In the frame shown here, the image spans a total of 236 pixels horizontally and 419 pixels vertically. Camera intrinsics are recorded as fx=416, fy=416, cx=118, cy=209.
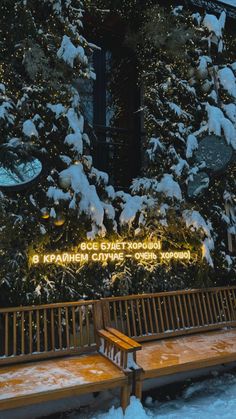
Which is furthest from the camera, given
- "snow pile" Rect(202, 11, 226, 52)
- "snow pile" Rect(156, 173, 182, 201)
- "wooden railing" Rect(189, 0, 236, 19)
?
"wooden railing" Rect(189, 0, 236, 19)

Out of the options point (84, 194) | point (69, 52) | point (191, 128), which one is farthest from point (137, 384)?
point (191, 128)

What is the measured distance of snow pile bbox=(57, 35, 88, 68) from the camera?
16.5 ft

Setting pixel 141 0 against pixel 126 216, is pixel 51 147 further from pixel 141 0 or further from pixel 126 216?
pixel 141 0

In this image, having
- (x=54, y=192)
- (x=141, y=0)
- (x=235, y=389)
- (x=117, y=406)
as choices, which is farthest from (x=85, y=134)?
(x=235, y=389)

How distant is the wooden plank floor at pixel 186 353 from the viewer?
4242 millimetres

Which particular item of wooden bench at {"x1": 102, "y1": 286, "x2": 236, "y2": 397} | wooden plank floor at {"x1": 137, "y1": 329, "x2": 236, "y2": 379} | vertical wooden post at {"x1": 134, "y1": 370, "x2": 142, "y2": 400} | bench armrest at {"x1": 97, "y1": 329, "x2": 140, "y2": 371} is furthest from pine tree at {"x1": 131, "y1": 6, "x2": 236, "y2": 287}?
vertical wooden post at {"x1": 134, "y1": 370, "x2": 142, "y2": 400}

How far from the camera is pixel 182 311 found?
18.2 feet

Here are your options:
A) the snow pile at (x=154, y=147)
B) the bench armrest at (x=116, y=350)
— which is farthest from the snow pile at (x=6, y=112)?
the bench armrest at (x=116, y=350)

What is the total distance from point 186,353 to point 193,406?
60cm

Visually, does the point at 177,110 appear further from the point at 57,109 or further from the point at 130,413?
the point at 130,413

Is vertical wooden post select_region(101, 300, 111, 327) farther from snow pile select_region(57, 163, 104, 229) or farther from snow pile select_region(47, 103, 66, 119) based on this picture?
snow pile select_region(47, 103, 66, 119)

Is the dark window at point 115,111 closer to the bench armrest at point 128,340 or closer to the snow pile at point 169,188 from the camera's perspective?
the snow pile at point 169,188

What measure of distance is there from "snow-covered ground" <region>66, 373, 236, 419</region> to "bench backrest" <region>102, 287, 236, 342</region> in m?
0.79

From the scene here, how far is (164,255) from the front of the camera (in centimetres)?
592
